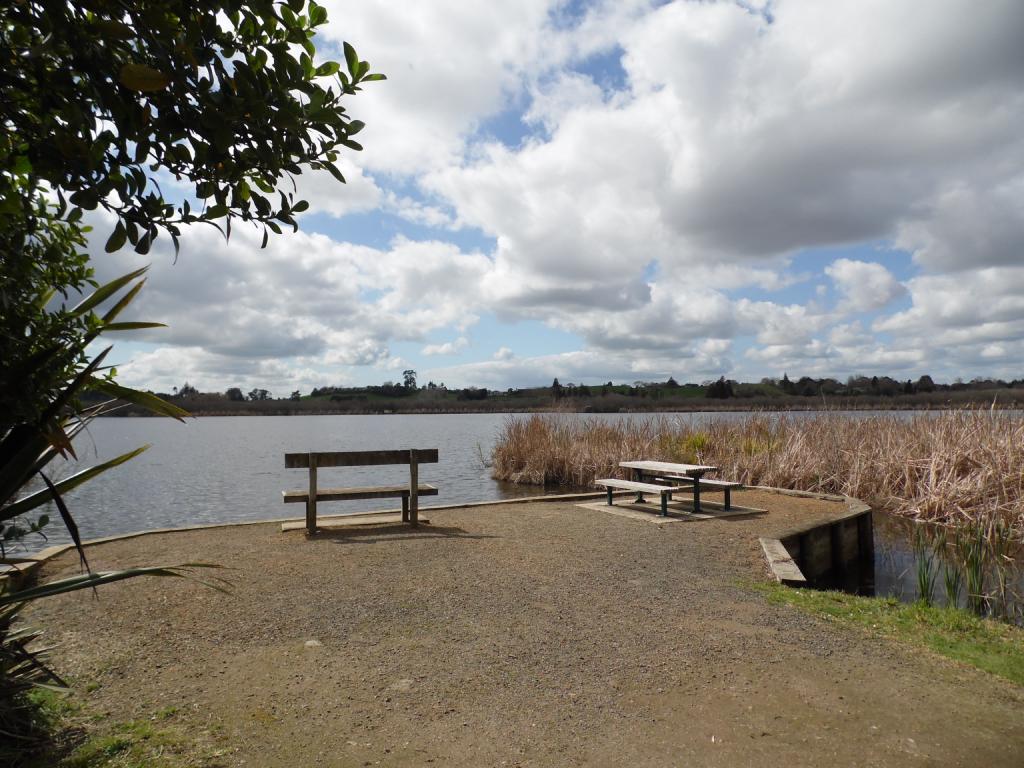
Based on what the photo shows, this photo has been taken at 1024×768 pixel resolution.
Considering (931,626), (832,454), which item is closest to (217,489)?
(832,454)

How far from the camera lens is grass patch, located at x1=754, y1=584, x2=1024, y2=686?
4.16 meters

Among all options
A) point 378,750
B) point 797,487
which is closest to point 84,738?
point 378,750

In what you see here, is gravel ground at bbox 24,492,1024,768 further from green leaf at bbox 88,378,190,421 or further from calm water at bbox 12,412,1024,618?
calm water at bbox 12,412,1024,618

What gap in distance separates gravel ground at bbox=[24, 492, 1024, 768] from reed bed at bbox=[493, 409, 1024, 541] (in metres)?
4.84

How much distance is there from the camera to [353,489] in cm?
815

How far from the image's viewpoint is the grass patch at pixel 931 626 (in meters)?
4.16

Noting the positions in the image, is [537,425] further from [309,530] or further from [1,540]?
[1,540]

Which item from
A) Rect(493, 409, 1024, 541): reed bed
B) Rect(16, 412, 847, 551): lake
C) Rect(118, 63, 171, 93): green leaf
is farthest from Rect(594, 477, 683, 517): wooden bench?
Rect(118, 63, 171, 93): green leaf

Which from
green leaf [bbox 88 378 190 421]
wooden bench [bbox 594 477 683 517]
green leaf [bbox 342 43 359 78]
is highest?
green leaf [bbox 342 43 359 78]

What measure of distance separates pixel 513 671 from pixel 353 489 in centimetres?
477

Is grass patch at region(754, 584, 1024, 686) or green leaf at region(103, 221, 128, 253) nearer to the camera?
green leaf at region(103, 221, 128, 253)

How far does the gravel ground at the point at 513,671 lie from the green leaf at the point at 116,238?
85.5 inches

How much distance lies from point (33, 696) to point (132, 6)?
129 inches

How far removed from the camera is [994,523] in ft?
25.7
